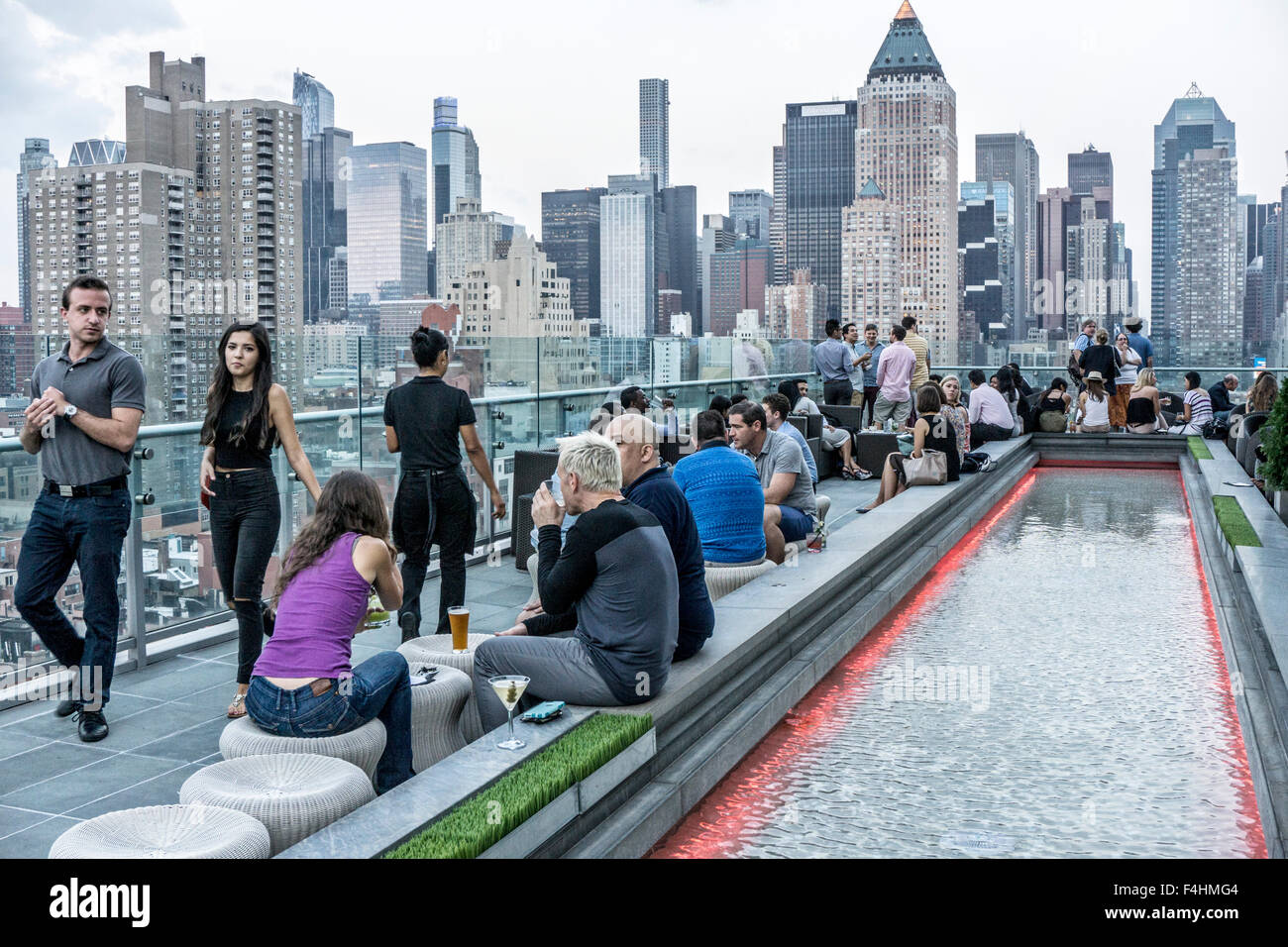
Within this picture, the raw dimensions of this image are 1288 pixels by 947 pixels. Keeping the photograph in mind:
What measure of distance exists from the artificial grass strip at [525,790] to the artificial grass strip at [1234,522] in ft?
18.3

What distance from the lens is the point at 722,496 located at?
648 cm

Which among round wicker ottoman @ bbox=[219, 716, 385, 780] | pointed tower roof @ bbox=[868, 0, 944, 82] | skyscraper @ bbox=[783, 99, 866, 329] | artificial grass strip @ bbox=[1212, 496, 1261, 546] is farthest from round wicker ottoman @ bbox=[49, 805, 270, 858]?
pointed tower roof @ bbox=[868, 0, 944, 82]

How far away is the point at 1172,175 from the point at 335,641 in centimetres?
18455

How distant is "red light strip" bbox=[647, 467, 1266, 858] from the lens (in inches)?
157

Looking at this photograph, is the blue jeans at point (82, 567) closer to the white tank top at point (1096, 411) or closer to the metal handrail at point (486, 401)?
the metal handrail at point (486, 401)

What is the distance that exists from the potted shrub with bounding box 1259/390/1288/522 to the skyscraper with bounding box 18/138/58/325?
164 ft

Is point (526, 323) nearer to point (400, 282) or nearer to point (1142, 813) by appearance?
point (400, 282)

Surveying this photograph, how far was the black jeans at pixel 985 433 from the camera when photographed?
1505 centimetres

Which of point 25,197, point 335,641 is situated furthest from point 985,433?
point 25,197

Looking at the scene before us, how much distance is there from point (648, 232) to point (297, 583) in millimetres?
162311

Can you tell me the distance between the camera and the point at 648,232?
16288 centimetres

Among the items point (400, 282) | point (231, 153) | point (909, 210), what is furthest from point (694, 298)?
point (231, 153)

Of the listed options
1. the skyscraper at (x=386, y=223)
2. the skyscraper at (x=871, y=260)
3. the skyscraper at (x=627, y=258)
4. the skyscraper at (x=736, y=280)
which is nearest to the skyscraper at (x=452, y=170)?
the skyscraper at (x=386, y=223)

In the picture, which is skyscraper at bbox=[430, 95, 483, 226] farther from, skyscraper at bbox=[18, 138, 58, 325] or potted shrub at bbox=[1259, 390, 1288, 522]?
potted shrub at bbox=[1259, 390, 1288, 522]
